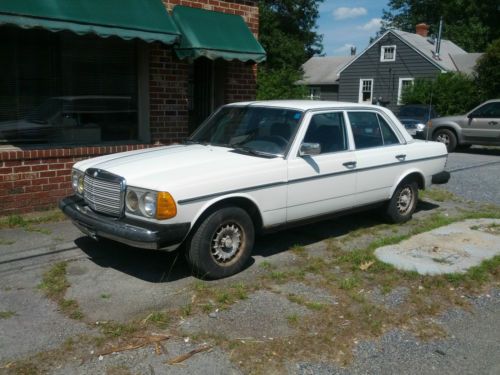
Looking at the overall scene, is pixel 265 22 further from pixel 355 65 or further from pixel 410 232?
pixel 410 232

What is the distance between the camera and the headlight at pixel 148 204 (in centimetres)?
452

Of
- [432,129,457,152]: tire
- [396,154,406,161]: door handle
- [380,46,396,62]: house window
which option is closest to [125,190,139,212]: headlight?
[396,154,406,161]: door handle

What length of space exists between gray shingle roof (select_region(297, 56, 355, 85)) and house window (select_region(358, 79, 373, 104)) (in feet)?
8.74

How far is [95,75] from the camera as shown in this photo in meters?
8.03

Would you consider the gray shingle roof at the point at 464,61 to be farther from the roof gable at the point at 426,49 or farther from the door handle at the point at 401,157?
the door handle at the point at 401,157

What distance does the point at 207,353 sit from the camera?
12.1ft

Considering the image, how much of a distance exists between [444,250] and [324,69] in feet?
123

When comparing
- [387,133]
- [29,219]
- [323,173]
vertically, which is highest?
[387,133]

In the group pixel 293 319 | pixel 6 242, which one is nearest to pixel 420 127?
pixel 6 242

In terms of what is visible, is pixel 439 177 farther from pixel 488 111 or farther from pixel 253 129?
pixel 488 111

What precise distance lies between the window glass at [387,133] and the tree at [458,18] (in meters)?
42.5

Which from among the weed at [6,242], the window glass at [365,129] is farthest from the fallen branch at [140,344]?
the window glass at [365,129]

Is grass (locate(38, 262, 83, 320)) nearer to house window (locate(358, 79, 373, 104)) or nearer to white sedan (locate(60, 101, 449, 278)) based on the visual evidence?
white sedan (locate(60, 101, 449, 278))

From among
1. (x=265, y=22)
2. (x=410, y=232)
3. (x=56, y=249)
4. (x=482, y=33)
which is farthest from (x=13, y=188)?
(x=482, y=33)
